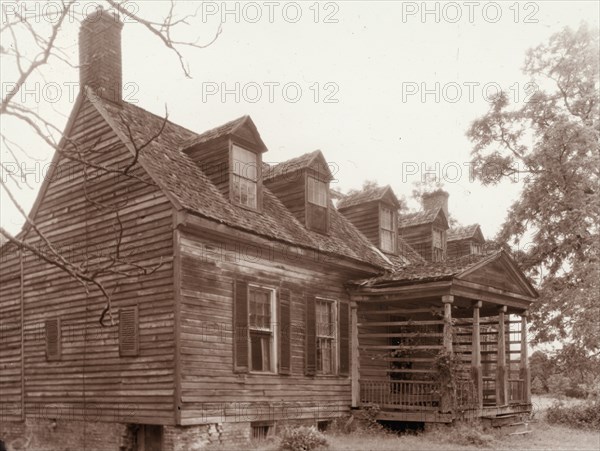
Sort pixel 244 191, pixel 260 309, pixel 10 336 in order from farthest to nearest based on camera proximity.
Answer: pixel 10 336
pixel 244 191
pixel 260 309

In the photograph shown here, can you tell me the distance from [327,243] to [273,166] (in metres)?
3.00

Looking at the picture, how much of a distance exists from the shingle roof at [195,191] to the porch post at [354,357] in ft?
4.70

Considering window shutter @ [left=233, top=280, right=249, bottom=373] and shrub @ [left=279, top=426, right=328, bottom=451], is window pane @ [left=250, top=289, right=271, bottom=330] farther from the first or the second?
shrub @ [left=279, top=426, right=328, bottom=451]

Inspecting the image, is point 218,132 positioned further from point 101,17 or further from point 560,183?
point 560,183

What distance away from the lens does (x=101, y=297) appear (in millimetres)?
14898

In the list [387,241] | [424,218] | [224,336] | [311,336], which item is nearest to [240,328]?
[224,336]

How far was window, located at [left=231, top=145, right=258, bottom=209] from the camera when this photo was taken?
16250 mm

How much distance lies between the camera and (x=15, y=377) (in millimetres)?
17047

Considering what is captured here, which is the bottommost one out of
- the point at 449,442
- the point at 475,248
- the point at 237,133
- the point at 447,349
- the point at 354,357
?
the point at 449,442

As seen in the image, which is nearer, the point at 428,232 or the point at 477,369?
the point at 477,369

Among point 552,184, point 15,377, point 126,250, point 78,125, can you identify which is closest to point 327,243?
point 126,250

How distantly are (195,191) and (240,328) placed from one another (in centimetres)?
310

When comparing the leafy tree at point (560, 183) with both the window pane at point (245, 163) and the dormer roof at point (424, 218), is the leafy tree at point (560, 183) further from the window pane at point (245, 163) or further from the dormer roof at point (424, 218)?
the window pane at point (245, 163)

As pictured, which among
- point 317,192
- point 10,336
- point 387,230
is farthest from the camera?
point 387,230
